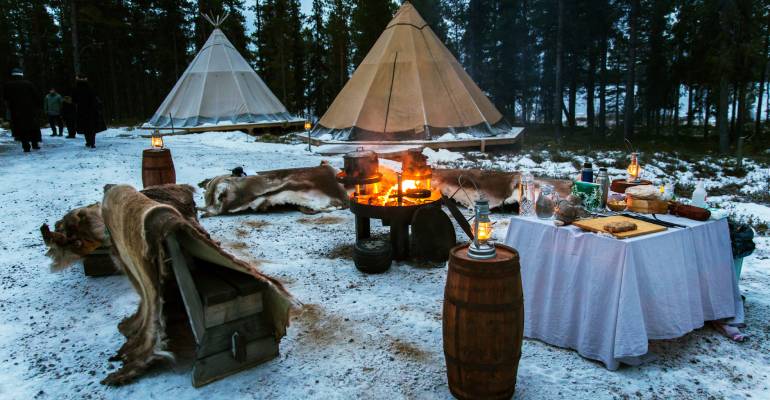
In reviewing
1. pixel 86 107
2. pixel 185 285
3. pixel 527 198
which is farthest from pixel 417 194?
pixel 86 107

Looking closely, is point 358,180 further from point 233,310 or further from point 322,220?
point 233,310

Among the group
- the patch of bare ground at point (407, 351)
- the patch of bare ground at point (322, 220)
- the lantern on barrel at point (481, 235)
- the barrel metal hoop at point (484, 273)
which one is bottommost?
the patch of bare ground at point (407, 351)

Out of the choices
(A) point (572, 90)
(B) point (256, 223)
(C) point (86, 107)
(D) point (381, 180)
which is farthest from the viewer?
(A) point (572, 90)

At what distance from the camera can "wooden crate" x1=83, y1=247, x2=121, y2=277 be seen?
190 inches

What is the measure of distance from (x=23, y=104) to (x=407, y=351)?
1203cm

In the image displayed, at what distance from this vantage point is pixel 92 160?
11.2 m

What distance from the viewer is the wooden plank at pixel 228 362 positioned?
296 cm

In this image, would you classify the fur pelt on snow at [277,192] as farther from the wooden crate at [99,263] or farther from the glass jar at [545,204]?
the glass jar at [545,204]

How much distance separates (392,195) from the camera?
5.30 metres

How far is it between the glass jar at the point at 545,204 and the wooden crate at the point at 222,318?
6.80ft

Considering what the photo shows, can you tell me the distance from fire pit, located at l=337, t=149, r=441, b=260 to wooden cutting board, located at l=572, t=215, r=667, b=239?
6.74 ft

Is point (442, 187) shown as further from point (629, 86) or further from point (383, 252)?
point (629, 86)

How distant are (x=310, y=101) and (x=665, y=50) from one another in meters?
23.9

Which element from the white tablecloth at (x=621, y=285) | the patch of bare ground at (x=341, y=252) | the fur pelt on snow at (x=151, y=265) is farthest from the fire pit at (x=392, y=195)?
the fur pelt on snow at (x=151, y=265)
